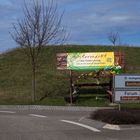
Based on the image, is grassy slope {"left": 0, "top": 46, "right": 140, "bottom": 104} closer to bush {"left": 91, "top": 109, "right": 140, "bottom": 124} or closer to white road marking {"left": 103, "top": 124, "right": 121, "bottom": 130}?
bush {"left": 91, "top": 109, "right": 140, "bottom": 124}

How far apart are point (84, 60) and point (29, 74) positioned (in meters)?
7.80

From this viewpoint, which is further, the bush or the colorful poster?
the colorful poster

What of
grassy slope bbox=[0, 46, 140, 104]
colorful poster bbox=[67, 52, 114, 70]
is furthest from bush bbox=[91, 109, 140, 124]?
colorful poster bbox=[67, 52, 114, 70]

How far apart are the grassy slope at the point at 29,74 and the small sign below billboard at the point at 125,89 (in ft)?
36.3

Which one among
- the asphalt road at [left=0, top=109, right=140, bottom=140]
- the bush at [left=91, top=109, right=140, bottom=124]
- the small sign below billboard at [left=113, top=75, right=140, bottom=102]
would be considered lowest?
the asphalt road at [left=0, top=109, right=140, bottom=140]

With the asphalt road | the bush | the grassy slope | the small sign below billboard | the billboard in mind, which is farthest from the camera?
the grassy slope

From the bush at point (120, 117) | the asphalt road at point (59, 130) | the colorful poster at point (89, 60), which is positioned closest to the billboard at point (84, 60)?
the colorful poster at point (89, 60)

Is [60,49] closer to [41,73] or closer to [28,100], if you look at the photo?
[41,73]

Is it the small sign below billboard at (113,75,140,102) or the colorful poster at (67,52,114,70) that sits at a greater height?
the colorful poster at (67,52,114,70)

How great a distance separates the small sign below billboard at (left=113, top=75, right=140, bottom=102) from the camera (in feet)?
59.6

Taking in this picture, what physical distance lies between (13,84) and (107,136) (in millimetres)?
20942

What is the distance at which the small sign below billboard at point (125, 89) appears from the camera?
59.6ft

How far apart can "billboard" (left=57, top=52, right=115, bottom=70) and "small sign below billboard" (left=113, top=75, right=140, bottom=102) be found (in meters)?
11.1

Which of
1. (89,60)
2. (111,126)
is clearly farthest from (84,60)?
(111,126)
